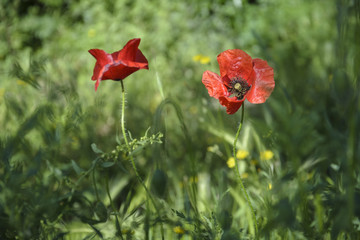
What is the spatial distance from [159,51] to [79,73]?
52 cm

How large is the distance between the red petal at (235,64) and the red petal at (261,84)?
0.06ft

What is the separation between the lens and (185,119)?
161 centimetres

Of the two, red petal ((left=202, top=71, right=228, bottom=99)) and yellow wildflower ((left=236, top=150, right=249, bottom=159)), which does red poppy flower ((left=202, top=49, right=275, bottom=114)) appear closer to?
red petal ((left=202, top=71, right=228, bottom=99))

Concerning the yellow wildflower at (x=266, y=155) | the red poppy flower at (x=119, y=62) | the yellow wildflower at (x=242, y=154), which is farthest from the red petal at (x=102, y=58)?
the yellow wildflower at (x=242, y=154)

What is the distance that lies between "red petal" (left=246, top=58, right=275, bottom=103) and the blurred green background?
0.17 feet

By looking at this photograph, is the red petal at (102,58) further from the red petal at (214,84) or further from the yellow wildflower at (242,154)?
the yellow wildflower at (242,154)

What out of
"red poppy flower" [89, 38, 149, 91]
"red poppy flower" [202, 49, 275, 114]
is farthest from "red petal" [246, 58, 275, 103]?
"red poppy flower" [89, 38, 149, 91]

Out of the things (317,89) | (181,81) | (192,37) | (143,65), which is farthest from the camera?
(192,37)

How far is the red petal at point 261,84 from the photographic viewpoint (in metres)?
0.68

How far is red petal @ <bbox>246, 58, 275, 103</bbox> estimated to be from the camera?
2.22 ft

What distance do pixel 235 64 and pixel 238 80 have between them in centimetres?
3

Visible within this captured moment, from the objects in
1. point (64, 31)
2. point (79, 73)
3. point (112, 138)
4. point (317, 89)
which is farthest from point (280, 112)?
point (64, 31)

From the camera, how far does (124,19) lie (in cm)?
270

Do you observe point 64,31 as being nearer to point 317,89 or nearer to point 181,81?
point 181,81
